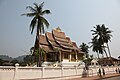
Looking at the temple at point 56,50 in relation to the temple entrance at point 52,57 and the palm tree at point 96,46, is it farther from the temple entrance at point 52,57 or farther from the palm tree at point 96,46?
the palm tree at point 96,46

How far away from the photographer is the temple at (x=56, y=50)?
30656 millimetres

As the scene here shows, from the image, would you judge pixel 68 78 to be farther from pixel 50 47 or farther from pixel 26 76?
pixel 50 47

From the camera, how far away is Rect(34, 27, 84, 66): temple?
3066 cm

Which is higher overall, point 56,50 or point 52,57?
point 56,50

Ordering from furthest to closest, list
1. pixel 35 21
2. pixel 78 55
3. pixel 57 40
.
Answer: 1. pixel 78 55
2. pixel 57 40
3. pixel 35 21

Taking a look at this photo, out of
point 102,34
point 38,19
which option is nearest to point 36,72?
point 38,19

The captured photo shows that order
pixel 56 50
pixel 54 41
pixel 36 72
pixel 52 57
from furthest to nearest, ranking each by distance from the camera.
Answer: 1. pixel 54 41
2. pixel 52 57
3. pixel 56 50
4. pixel 36 72

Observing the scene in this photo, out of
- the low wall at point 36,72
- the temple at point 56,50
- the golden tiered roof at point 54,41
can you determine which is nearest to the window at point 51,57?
the temple at point 56,50

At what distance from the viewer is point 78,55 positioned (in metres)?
38.5

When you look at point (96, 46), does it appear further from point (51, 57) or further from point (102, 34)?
point (51, 57)

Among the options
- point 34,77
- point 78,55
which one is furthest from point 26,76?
point 78,55

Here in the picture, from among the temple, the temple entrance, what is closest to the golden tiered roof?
the temple

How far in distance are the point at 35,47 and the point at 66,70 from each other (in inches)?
459

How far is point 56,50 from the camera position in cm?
3062
